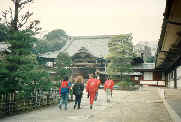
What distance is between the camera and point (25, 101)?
7242 millimetres

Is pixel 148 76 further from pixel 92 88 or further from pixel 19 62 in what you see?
pixel 19 62

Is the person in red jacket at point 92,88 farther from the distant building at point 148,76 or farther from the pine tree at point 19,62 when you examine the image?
the distant building at point 148,76

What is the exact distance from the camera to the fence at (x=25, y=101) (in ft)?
20.4

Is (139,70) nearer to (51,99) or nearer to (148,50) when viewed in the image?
(51,99)

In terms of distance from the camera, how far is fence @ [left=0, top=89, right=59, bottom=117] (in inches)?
245

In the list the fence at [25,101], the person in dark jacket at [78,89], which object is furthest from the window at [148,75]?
the person in dark jacket at [78,89]

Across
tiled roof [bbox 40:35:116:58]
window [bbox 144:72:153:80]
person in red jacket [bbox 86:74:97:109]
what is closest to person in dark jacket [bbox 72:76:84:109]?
person in red jacket [bbox 86:74:97:109]

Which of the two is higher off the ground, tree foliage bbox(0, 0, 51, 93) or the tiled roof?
the tiled roof

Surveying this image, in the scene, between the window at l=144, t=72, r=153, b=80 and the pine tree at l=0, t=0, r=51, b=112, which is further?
the window at l=144, t=72, r=153, b=80

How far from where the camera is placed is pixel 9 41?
7.03 meters

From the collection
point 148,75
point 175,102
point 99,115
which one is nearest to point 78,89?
point 99,115

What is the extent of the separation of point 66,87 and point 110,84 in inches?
160

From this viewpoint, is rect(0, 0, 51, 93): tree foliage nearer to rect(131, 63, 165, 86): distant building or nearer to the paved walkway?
the paved walkway

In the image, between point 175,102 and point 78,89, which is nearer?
point 78,89
